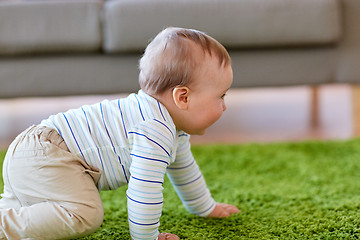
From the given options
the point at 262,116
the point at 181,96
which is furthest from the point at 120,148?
the point at 262,116

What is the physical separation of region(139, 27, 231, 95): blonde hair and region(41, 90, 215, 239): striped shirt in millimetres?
40

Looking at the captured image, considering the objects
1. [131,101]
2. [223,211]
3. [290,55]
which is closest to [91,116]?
[131,101]

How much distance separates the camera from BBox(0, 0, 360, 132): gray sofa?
4.62 feet

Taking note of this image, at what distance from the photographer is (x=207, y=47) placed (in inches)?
32.4

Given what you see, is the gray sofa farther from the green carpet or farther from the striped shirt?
the striped shirt

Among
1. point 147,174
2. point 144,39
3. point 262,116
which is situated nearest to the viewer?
point 147,174

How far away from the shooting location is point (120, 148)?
844 millimetres

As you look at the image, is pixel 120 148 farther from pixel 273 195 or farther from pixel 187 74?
pixel 273 195

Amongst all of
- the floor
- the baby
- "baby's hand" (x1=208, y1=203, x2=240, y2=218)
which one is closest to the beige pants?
the baby

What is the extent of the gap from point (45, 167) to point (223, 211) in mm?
369

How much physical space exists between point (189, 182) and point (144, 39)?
1.84 feet

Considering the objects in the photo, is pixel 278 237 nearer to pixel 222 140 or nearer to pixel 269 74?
pixel 269 74

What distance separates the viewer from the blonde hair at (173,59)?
810mm

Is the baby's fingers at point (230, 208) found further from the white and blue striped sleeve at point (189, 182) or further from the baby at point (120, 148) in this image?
the baby at point (120, 148)
